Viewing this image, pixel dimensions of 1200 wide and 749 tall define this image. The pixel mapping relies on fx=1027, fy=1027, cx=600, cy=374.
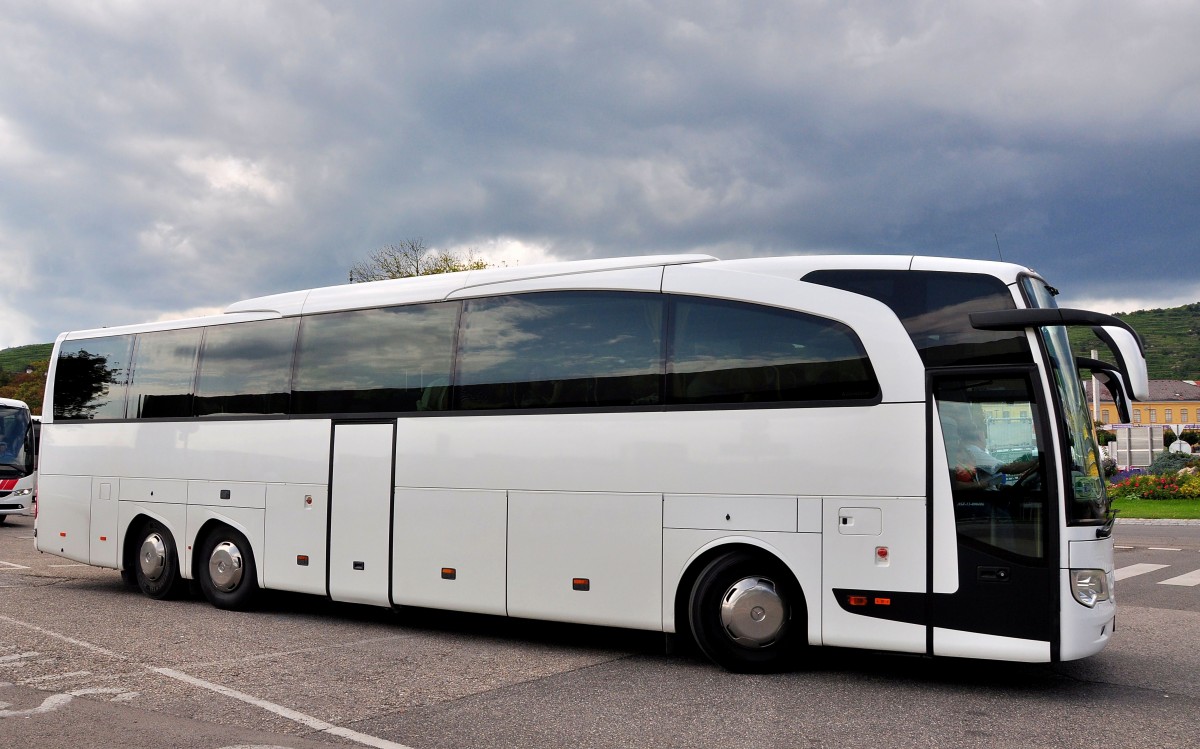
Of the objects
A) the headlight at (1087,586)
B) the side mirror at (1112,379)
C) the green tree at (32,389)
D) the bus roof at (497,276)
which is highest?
the green tree at (32,389)

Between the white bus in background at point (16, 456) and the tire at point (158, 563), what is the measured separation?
15.2 meters

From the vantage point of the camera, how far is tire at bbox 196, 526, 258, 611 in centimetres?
1150

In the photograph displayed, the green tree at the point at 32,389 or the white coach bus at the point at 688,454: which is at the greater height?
the green tree at the point at 32,389

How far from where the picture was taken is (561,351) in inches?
359

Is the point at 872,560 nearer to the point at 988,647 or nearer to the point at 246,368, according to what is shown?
A: the point at 988,647

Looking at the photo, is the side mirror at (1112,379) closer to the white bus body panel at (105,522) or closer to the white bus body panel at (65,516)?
the white bus body panel at (105,522)

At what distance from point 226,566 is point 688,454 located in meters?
6.16

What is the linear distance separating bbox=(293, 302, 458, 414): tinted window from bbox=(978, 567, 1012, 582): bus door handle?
5039mm

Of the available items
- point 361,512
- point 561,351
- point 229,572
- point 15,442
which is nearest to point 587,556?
point 561,351

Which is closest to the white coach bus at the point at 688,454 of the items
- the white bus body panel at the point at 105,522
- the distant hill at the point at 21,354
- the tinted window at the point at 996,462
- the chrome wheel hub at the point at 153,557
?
the tinted window at the point at 996,462

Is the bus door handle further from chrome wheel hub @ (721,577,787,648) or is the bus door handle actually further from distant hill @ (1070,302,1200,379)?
distant hill @ (1070,302,1200,379)

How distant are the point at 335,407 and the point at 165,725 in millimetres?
4718

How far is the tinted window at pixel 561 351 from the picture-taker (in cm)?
868

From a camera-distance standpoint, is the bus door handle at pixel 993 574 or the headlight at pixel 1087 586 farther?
the bus door handle at pixel 993 574
